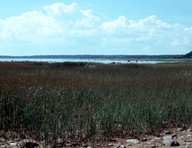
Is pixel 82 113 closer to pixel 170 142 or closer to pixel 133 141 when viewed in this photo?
pixel 133 141

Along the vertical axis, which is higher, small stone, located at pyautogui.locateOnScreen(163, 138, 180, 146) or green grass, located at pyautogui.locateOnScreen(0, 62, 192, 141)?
green grass, located at pyautogui.locateOnScreen(0, 62, 192, 141)

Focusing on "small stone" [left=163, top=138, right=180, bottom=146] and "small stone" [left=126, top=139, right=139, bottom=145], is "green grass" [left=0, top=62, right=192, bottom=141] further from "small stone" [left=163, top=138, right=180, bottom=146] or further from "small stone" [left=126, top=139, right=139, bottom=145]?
"small stone" [left=163, top=138, right=180, bottom=146]

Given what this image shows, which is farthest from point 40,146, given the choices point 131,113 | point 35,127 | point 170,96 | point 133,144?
point 170,96

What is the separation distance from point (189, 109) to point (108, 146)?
3957 mm

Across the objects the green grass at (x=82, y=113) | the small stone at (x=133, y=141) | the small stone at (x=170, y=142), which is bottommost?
the small stone at (x=133, y=141)

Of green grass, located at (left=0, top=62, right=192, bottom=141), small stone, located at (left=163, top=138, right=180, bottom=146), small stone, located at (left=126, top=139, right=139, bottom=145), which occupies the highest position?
green grass, located at (left=0, top=62, right=192, bottom=141)

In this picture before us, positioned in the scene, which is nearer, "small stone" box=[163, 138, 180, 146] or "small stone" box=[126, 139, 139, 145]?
"small stone" box=[163, 138, 180, 146]

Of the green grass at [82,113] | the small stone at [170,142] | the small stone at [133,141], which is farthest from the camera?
the green grass at [82,113]

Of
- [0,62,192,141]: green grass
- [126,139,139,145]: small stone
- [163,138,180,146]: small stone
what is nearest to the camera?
[163,138,180,146]: small stone

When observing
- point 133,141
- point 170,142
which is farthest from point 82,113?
point 170,142

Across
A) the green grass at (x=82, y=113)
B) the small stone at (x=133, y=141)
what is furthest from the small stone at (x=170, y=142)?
the green grass at (x=82, y=113)

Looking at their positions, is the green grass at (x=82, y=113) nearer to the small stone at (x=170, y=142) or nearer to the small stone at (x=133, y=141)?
the small stone at (x=133, y=141)

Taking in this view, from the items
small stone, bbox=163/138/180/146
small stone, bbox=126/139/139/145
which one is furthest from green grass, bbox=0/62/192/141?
small stone, bbox=163/138/180/146

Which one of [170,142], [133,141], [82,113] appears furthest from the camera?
[82,113]
